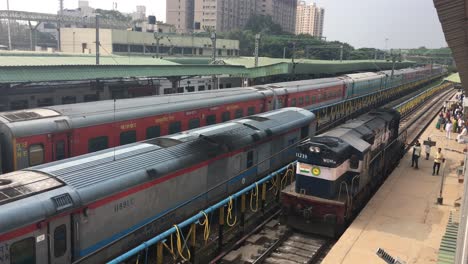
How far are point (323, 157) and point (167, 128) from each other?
7.75 m

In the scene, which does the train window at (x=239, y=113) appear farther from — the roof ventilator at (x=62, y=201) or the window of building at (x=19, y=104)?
the roof ventilator at (x=62, y=201)

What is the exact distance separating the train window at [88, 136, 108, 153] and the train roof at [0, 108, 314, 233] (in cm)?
254

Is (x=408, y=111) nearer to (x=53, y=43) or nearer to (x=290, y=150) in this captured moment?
(x=290, y=150)

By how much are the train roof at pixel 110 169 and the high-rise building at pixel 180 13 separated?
596ft

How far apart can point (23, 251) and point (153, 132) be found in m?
10.6

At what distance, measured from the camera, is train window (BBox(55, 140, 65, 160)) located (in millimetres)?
14867

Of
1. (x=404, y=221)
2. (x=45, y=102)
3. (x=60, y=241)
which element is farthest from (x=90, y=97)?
(x=404, y=221)

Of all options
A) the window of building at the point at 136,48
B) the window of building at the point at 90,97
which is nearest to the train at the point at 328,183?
the window of building at the point at 90,97

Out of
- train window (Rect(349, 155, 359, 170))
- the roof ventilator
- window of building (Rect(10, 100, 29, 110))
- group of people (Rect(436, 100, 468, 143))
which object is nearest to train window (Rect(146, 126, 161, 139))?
train window (Rect(349, 155, 359, 170))

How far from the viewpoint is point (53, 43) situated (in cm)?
15125

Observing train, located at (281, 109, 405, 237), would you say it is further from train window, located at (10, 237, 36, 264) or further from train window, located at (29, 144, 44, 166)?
train window, located at (10, 237, 36, 264)

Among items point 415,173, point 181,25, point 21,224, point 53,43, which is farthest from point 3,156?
point 181,25

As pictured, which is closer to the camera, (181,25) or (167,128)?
(167,128)

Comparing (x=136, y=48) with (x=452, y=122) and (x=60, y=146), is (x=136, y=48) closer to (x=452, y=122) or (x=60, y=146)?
(x=452, y=122)
